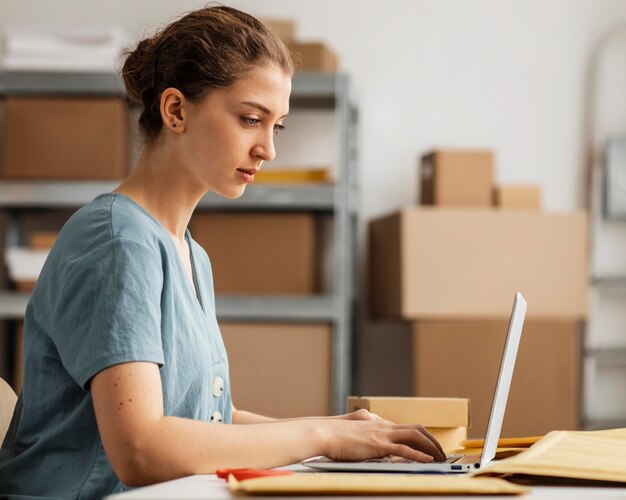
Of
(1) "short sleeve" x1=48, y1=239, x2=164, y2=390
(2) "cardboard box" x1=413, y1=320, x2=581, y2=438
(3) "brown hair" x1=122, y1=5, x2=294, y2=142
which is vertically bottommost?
(2) "cardboard box" x1=413, y1=320, x2=581, y2=438

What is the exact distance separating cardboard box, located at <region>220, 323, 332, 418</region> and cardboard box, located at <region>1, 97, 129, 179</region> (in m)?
0.66

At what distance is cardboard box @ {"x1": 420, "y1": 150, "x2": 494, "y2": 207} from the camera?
307 cm

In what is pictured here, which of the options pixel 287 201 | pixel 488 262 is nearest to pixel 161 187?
pixel 287 201

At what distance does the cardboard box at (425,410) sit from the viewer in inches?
57.6

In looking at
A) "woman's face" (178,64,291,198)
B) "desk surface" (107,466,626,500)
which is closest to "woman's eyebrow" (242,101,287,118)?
"woman's face" (178,64,291,198)

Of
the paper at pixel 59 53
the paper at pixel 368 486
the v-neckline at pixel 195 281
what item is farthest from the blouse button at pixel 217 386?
the paper at pixel 59 53

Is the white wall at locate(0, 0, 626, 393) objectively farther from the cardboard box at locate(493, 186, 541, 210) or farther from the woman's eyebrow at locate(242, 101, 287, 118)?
the woman's eyebrow at locate(242, 101, 287, 118)

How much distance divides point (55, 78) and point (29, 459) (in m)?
2.17

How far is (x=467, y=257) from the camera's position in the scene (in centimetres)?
300

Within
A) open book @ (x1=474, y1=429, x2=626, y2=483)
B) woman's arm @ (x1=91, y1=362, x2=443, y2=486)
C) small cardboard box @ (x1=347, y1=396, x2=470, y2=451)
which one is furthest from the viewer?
small cardboard box @ (x1=347, y1=396, x2=470, y2=451)

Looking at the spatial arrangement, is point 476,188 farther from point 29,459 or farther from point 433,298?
point 29,459

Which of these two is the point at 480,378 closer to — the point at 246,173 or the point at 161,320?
the point at 246,173

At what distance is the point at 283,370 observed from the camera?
3.00 meters

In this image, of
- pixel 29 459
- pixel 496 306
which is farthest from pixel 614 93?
pixel 29 459
